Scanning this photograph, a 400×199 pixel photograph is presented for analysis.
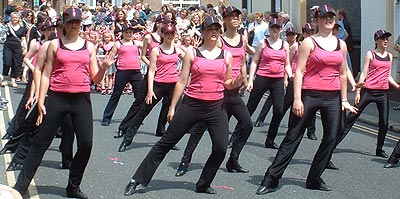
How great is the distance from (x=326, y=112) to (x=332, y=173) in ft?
4.85

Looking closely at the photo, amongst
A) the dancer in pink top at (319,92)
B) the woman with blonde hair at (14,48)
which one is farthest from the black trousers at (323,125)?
the woman with blonde hair at (14,48)

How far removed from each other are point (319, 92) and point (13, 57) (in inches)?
524

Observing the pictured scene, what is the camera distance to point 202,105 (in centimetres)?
829

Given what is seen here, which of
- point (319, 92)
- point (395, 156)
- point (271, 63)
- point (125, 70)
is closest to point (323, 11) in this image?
point (319, 92)

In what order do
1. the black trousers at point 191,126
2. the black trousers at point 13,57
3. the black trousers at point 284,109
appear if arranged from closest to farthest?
the black trousers at point 191,126 → the black trousers at point 284,109 → the black trousers at point 13,57

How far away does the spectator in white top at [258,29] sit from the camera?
22125mm

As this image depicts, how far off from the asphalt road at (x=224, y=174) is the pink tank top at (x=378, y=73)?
1.00 metres

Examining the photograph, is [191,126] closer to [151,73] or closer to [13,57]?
[151,73]

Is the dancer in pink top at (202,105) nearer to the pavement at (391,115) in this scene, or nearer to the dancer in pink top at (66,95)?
the dancer in pink top at (66,95)

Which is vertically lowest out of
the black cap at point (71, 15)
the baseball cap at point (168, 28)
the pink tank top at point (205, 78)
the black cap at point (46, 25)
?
the pink tank top at point (205, 78)

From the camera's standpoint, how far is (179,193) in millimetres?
8477

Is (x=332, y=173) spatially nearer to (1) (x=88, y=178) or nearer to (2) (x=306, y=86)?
(2) (x=306, y=86)

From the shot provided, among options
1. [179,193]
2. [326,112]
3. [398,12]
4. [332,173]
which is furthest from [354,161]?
[398,12]

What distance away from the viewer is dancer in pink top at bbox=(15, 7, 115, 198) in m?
7.91
